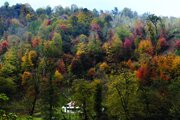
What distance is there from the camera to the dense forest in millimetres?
75438

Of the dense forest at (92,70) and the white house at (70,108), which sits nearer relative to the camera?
the dense forest at (92,70)

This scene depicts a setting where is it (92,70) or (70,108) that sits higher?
(92,70)

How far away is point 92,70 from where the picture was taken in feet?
408

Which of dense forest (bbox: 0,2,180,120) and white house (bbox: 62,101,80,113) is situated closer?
dense forest (bbox: 0,2,180,120)

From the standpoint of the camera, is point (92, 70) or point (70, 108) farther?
point (92, 70)

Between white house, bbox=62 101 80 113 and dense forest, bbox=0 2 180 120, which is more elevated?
dense forest, bbox=0 2 180 120

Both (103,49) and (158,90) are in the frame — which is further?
(103,49)

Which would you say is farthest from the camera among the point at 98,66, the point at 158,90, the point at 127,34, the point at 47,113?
the point at 127,34

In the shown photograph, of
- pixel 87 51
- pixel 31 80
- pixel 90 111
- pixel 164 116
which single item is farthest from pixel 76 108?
pixel 87 51

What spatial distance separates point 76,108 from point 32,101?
18231 mm

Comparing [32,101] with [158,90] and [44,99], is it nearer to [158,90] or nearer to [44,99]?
[44,99]

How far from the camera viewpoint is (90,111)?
76750mm

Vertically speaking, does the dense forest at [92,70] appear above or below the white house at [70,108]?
above

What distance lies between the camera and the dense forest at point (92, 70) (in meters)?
75.4
